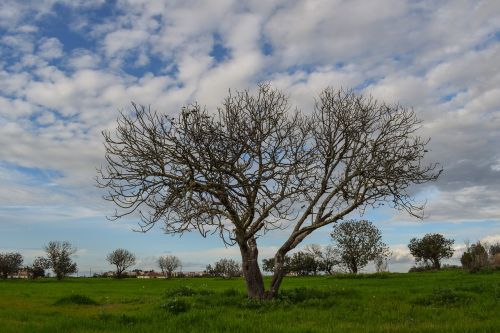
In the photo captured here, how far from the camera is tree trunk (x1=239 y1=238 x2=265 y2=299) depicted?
2017 centimetres

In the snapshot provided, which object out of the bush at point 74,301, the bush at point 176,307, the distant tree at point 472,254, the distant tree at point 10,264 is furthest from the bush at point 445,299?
the distant tree at point 10,264

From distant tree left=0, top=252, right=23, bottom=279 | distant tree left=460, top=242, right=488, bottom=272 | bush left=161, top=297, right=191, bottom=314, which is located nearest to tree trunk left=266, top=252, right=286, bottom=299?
bush left=161, top=297, right=191, bottom=314

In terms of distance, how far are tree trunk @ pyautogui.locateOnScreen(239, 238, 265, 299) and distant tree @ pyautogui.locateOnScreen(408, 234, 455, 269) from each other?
78994 millimetres

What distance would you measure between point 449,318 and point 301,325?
15.8 feet

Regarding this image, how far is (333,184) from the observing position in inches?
835

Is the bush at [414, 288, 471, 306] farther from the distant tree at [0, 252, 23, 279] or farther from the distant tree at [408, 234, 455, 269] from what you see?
the distant tree at [0, 252, 23, 279]

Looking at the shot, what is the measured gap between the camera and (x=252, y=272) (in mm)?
20156

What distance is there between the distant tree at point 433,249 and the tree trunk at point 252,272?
78994 millimetres

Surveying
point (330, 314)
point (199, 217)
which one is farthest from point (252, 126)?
point (330, 314)

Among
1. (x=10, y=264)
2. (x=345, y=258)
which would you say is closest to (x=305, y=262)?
(x=345, y=258)

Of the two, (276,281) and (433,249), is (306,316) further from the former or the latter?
(433,249)

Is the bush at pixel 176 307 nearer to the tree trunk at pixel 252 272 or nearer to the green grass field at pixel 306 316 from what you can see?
the green grass field at pixel 306 316

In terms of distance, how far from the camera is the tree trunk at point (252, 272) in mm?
20172

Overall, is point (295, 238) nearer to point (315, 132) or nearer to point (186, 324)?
point (315, 132)
